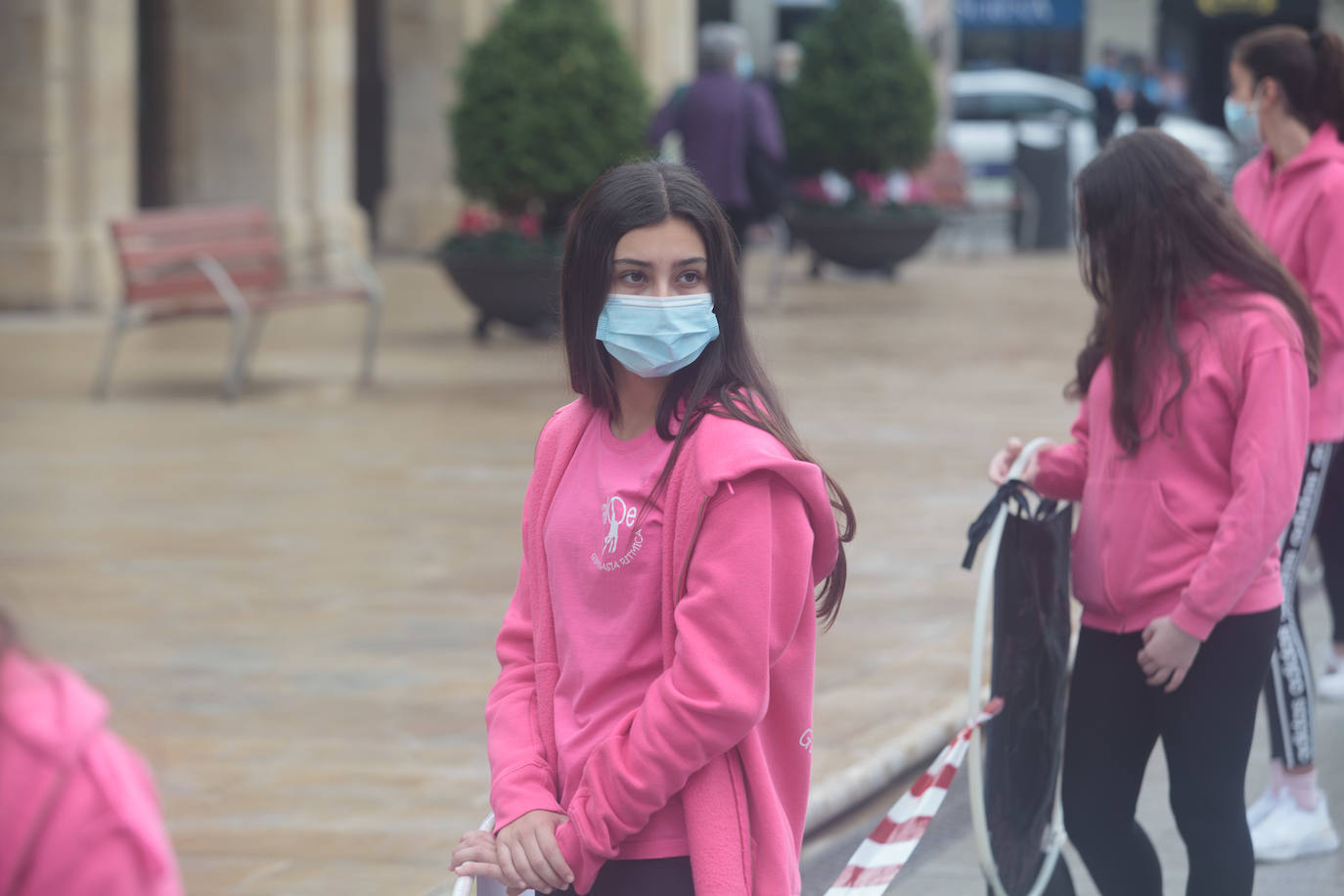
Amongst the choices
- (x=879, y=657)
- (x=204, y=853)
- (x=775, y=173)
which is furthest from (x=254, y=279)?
(x=204, y=853)

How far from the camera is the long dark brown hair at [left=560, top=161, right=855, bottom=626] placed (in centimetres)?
218

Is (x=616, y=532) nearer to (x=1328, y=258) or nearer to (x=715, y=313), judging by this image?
(x=715, y=313)

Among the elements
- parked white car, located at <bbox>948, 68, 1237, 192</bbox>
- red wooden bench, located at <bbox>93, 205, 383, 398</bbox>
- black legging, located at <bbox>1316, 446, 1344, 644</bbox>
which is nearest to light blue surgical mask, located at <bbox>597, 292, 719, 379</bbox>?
black legging, located at <bbox>1316, 446, 1344, 644</bbox>

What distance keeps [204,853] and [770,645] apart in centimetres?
213

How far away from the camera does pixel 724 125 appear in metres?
14.7

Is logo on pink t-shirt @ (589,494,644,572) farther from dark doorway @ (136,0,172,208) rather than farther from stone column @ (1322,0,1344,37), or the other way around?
stone column @ (1322,0,1344,37)

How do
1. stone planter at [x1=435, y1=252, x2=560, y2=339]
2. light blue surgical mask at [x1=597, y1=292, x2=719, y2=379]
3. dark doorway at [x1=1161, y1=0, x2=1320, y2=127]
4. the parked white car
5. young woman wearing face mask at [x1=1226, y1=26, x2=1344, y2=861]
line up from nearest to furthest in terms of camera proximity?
light blue surgical mask at [x1=597, y1=292, x2=719, y2=379]
young woman wearing face mask at [x1=1226, y1=26, x2=1344, y2=861]
stone planter at [x1=435, y1=252, x2=560, y2=339]
the parked white car
dark doorway at [x1=1161, y1=0, x2=1320, y2=127]

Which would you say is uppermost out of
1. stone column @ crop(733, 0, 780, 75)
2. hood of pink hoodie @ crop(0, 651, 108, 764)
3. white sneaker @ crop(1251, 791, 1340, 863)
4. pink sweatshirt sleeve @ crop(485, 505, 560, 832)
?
stone column @ crop(733, 0, 780, 75)

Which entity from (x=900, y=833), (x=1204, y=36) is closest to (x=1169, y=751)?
(x=900, y=833)

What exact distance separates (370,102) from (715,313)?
2240 centimetres

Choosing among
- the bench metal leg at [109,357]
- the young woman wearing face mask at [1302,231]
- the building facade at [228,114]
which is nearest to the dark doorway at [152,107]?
the building facade at [228,114]

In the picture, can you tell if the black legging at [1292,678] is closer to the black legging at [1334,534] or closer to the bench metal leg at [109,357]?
the black legging at [1334,534]

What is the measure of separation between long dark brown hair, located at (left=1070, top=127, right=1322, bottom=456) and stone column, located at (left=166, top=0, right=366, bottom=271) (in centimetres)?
1478

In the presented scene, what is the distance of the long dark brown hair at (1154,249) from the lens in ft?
10.3
